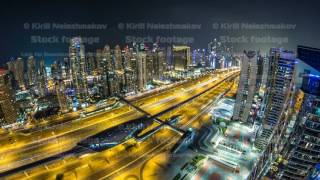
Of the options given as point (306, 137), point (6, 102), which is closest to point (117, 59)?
point (6, 102)

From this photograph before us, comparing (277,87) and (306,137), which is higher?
(277,87)

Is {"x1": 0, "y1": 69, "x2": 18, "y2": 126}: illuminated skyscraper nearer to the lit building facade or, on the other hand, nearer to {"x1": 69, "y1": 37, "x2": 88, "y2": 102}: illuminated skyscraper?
{"x1": 69, "y1": 37, "x2": 88, "y2": 102}: illuminated skyscraper

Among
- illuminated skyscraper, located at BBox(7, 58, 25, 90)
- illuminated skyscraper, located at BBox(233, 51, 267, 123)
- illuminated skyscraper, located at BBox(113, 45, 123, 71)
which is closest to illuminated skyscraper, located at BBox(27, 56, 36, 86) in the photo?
illuminated skyscraper, located at BBox(7, 58, 25, 90)

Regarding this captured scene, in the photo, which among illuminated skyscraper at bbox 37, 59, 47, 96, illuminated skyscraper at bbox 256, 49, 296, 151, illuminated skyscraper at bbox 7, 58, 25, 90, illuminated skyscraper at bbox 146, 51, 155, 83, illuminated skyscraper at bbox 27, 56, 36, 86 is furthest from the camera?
illuminated skyscraper at bbox 146, 51, 155, 83

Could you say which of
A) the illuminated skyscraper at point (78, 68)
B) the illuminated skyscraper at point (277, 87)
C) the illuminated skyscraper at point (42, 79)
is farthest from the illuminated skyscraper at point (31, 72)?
the illuminated skyscraper at point (277, 87)

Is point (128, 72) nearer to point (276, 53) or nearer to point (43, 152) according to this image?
point (43, 152)

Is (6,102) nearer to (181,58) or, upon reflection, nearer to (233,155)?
(233,155)
